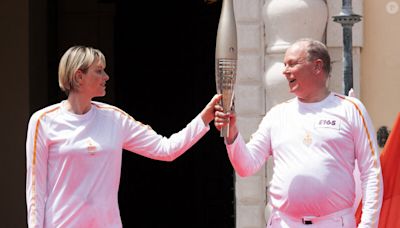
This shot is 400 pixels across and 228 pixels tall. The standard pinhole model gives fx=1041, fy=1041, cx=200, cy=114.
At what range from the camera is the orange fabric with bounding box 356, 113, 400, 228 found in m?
5.40

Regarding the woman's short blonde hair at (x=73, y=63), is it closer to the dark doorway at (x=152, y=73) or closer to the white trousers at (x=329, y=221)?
the white trousers at (x=329, y=221)

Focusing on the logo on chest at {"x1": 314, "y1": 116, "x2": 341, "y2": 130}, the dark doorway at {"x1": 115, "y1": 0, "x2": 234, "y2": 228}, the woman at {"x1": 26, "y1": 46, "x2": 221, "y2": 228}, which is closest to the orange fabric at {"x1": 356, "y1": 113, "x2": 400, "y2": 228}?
the logo on chest at {"x1": 314, "y1": 116, "x2": 341, "y2": 130}

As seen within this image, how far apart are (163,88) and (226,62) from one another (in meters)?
7.35

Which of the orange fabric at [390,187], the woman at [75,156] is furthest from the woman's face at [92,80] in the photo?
the orange fabric at [390,187]

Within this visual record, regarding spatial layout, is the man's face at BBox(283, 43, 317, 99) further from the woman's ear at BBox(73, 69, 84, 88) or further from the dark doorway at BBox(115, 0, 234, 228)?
the dark doorway at BBox(115, 0, 234, 228)

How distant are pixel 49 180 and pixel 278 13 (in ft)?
9.43

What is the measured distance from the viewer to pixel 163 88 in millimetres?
12320

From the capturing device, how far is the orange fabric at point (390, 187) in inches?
213

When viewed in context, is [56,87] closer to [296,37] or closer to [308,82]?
[296,37]

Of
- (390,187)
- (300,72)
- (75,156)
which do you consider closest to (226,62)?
(300,72)

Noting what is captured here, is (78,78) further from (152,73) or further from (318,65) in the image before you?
(152,73)

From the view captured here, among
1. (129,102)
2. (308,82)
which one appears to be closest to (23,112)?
(129,102)

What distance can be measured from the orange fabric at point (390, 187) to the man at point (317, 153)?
50 cm

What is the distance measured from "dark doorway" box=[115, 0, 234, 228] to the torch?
262 inches
